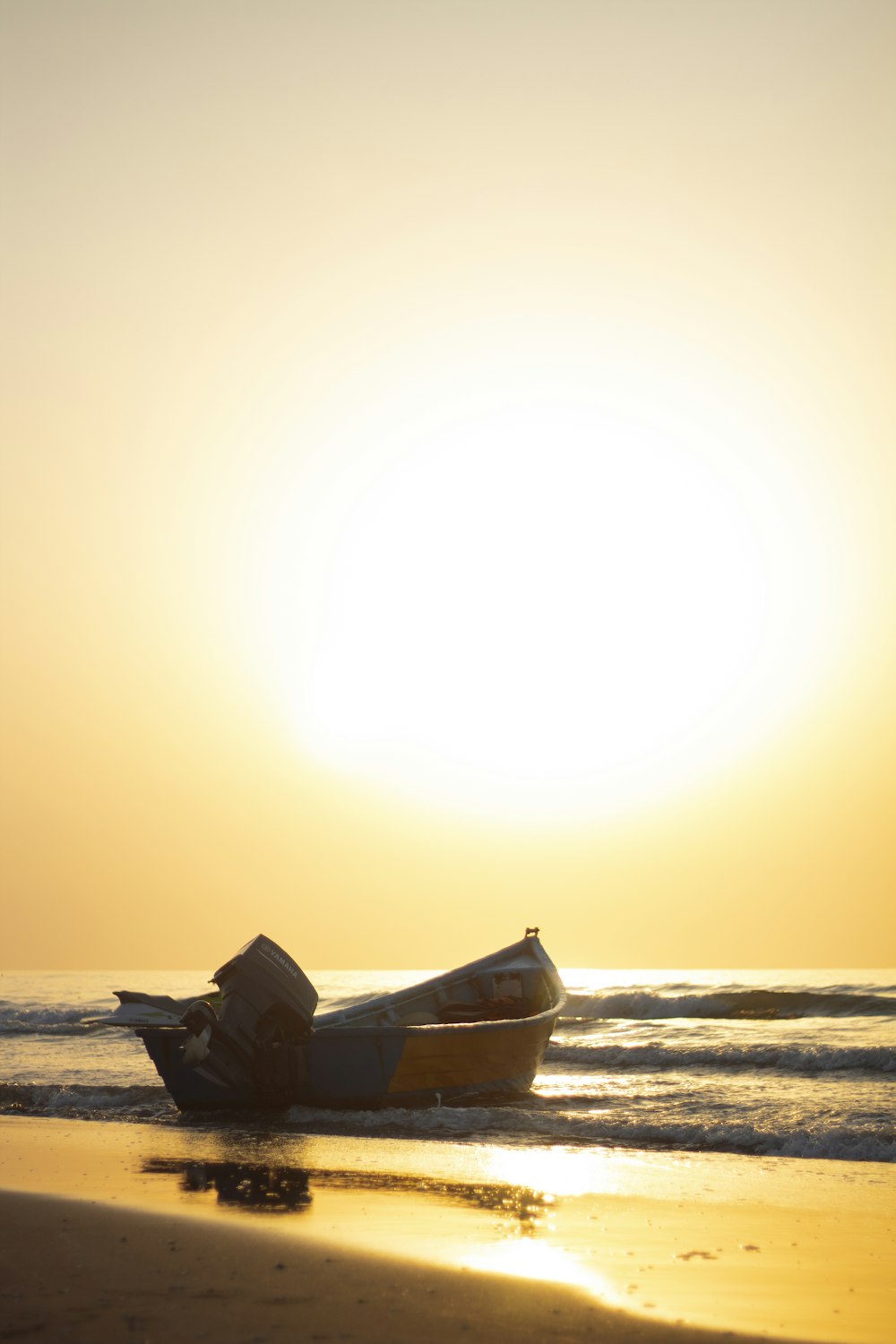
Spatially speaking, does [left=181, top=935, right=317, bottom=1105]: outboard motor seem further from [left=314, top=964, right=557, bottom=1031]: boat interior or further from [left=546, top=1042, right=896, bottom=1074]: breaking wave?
[left=546, top=1042, right=896, bottom=1074]: breaking wave

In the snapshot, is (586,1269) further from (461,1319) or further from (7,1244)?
(7,1244)

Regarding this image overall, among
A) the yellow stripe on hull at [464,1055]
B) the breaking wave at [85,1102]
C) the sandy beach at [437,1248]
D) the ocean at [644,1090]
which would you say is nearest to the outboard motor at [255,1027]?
the ocean at [644,1090]

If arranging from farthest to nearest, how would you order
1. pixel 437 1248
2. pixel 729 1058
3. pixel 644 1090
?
pixel 729 1058
pixel 644 1090
pixel 437 1248

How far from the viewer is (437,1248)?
7.48 meters

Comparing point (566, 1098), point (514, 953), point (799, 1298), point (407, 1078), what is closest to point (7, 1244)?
point (799, 1298)

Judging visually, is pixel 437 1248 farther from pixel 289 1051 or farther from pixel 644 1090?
pixel 644 1090

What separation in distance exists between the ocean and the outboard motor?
61cm

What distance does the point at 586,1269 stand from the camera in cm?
700

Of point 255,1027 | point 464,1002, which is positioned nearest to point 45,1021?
point 464,1002

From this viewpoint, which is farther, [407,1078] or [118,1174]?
[407,1078]

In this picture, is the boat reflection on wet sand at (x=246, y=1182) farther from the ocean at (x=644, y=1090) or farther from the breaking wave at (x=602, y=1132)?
the breaking wave at (x=602, y=1132)

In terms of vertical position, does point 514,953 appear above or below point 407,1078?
above

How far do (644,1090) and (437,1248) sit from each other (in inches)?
508

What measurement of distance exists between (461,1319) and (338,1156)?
662 cm
